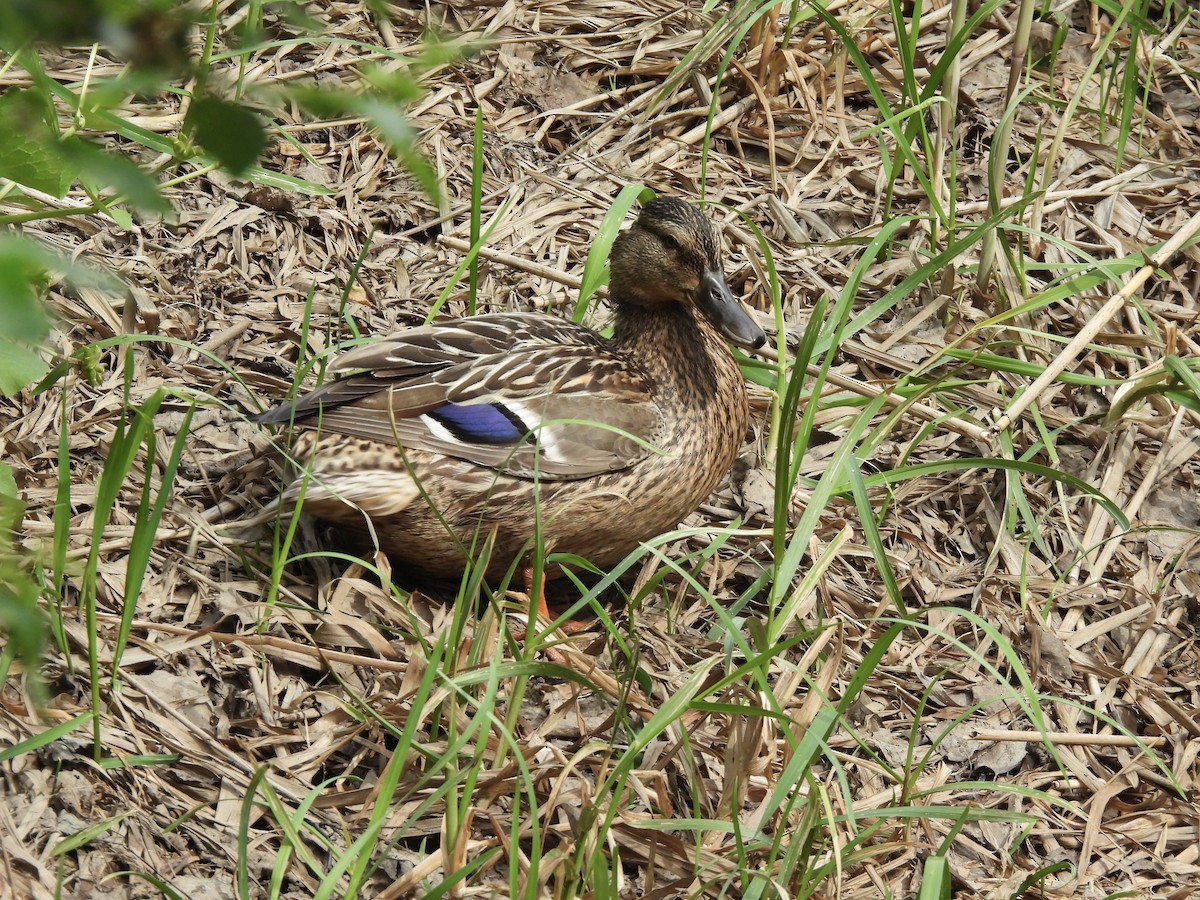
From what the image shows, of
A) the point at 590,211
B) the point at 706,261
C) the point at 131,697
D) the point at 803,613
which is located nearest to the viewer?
the point at 131,697

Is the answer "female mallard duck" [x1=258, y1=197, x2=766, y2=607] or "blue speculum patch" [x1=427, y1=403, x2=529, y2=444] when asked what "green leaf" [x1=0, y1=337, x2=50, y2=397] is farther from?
"blue speculum patch" [x1=427, y1=403, x2=529, y2=444]

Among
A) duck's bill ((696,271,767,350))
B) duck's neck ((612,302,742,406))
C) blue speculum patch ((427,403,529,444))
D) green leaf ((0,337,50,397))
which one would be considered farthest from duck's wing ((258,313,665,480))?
green leaf ((0,337,50,397))

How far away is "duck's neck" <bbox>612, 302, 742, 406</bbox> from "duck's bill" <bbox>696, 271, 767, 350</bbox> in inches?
4.3

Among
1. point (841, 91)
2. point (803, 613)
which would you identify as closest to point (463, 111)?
point (841, 91)

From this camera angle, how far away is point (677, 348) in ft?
13.0

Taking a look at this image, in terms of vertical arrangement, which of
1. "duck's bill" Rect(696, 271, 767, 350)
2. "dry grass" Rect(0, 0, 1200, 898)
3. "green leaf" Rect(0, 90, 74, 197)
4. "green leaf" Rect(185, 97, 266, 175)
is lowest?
"dry grass" Rect(0, 0, 1200, 898)

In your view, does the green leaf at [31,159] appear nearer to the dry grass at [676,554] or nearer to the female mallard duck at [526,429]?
the dry grass at [676,554]

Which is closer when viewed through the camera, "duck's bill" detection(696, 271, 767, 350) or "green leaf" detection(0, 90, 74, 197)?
"green leaf" detection(0, 90, 74, 197)

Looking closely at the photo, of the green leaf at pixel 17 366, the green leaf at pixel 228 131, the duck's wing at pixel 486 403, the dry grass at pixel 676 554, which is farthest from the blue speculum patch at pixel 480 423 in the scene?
the green leaf at pixel 228 131

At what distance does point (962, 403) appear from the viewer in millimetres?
4168

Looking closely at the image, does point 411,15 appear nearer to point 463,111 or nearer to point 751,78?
point 463,111

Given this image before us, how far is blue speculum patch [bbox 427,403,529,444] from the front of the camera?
11.8 ft

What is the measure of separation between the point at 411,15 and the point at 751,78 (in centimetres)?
133

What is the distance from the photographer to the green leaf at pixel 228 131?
853 millimetres
